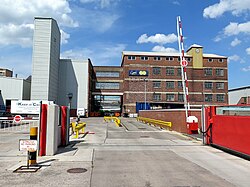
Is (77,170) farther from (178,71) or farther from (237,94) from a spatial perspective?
(237,94)

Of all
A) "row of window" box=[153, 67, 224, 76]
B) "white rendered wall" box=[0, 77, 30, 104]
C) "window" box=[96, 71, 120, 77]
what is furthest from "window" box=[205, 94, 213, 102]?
"white rendered wall" box=[0, 77, 30, 104]

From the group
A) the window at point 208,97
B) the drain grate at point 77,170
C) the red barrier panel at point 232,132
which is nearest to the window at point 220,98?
the window at point 208,97

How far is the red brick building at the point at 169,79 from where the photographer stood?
71250 mm

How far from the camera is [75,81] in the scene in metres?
65.1

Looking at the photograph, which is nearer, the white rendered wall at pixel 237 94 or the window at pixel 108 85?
the window at pixel 108 85

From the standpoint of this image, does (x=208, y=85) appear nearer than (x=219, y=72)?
Yes

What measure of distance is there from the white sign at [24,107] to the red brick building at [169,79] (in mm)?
31131

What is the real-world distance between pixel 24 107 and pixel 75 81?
22.7 metres

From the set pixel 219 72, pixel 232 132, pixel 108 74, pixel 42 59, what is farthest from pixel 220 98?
pixel 232 132

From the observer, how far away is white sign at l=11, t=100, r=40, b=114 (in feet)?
142

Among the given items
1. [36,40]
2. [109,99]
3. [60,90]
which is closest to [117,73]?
[109,99]

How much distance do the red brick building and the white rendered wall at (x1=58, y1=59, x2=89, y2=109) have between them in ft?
42.0

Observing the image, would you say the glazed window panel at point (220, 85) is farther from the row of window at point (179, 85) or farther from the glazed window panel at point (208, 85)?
the glazed window panel at point (208, 85)

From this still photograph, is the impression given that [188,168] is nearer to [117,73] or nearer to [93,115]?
[93,115]
